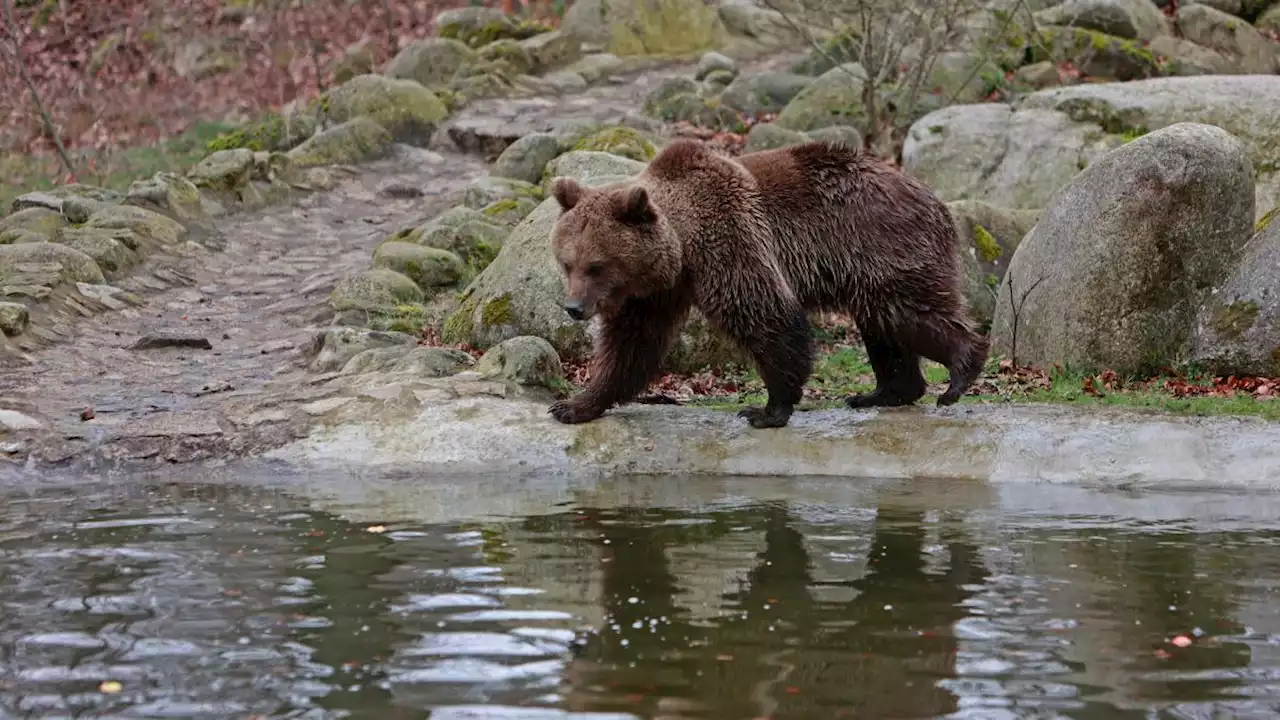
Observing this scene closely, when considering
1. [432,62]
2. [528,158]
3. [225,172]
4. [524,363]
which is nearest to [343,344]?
[524,363]

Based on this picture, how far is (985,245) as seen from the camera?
1395cm

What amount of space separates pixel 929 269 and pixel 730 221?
1.40m

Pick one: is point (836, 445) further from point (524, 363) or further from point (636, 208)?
point (524, 363)

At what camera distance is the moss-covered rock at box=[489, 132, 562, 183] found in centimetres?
1702

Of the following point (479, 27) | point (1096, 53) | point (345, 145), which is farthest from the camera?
point (479, 27)

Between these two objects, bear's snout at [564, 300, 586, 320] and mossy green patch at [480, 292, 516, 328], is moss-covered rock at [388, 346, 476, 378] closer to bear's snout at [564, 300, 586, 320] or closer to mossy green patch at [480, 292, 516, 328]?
mossy green patch at [480, 292, 516, 328]

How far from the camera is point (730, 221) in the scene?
9.23m

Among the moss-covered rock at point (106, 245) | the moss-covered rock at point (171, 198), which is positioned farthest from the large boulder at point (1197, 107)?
the moss-covered rock at point (106, 245)

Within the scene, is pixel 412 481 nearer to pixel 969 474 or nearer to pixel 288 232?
pixel 969 474

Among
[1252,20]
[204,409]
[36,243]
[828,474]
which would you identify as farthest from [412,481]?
[1252,20]

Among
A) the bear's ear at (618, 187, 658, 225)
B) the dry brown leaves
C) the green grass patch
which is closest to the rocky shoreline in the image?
the green grass patch

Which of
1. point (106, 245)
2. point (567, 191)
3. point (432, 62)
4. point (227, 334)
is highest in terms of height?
point (432, 62)

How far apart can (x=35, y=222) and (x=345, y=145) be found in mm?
5950

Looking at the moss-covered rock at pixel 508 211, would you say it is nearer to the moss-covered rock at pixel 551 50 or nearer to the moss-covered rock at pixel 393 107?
the moss-covered rock at pixel 393 107
